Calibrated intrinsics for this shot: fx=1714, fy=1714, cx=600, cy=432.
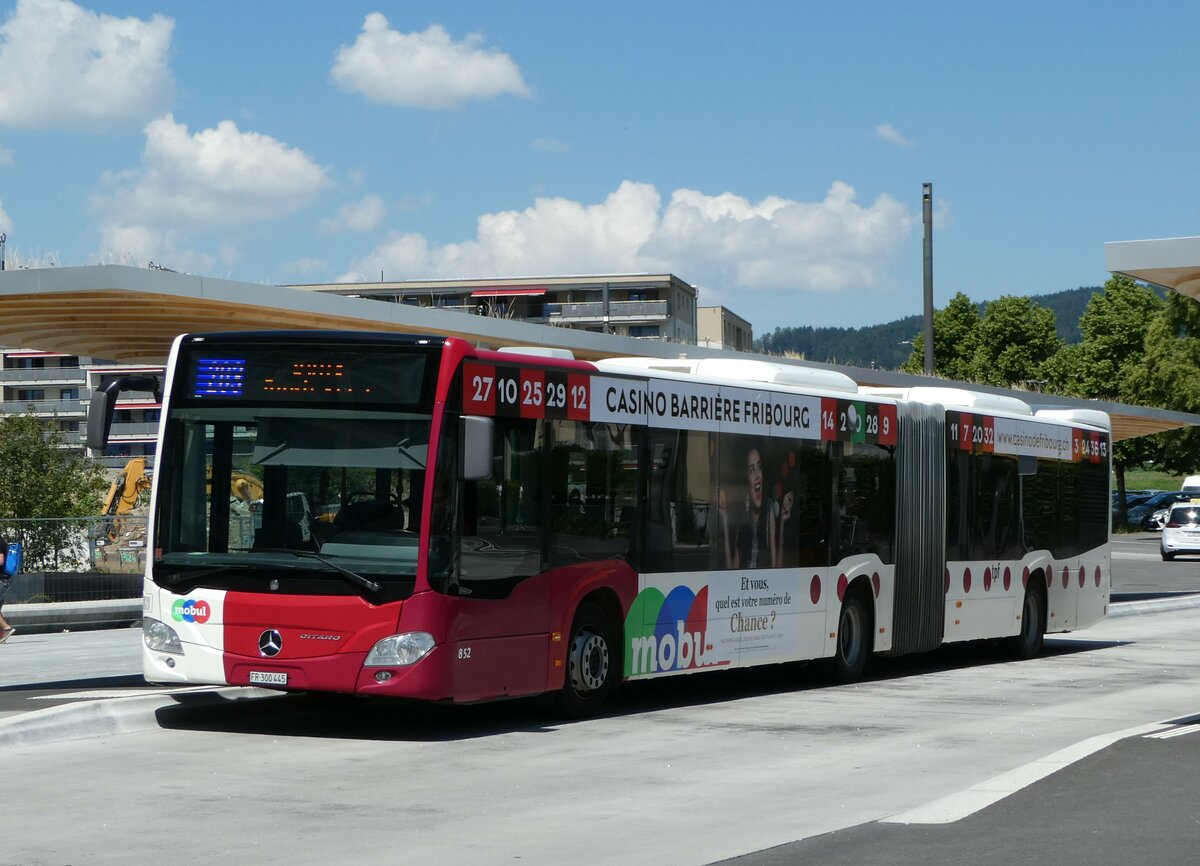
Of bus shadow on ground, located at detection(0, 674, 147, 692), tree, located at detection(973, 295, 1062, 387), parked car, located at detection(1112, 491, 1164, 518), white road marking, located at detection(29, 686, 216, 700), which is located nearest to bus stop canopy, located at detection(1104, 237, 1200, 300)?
white road marking, located at detection(29, 686, 216, 700)

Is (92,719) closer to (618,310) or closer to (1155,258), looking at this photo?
(1155,258)

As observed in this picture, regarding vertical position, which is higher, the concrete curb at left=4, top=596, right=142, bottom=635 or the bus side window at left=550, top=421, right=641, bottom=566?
the bus side window at left=550, top=421, right=641, bottom=566

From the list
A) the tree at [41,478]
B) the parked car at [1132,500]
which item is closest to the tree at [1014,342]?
the parked car at [1132,500]

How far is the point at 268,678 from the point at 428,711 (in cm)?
→ 268

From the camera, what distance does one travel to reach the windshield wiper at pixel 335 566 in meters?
11.7

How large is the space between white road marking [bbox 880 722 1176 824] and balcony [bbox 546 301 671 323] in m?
136

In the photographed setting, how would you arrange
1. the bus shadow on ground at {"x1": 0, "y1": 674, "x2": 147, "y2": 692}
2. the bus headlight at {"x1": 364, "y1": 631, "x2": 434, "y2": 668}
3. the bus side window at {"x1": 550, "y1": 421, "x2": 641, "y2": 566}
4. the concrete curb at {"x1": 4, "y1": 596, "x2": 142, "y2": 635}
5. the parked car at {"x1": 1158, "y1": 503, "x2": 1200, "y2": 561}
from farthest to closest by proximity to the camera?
the parked car at {"x1": 1158, "y1": 503, "x2": 1200, "y2": 561} < the concrete curb at {"x1": 4, "y1": 596, "x2": 142, "y2": 635} < the bus shadow on ground at {"x1": 0, "y1": 674, "x2": 147, "y2": 692} < the bus side window at {"x1": 550, "y1": 421, "x2": 641, "y2": 566} < the bus headlight at {"x1": 364, "y1": 631, "x2": 434, "y2": 668}

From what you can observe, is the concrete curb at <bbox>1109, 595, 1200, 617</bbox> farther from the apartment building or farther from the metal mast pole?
the apartment building

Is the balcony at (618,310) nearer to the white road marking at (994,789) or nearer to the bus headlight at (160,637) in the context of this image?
the bus headlight at (160,637)

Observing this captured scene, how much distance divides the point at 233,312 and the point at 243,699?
595 centimetres

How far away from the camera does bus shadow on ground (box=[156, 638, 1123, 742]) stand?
504 inches

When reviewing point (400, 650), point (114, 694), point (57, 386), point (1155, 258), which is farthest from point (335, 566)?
point (57, 386)

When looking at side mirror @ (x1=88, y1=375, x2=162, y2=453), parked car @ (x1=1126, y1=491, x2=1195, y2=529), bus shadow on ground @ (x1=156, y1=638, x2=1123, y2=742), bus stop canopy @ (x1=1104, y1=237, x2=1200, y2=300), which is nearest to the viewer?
side mirror @ (x1=88, y1=375, x2=162, y2=453)

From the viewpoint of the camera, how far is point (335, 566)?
11.8 metres
